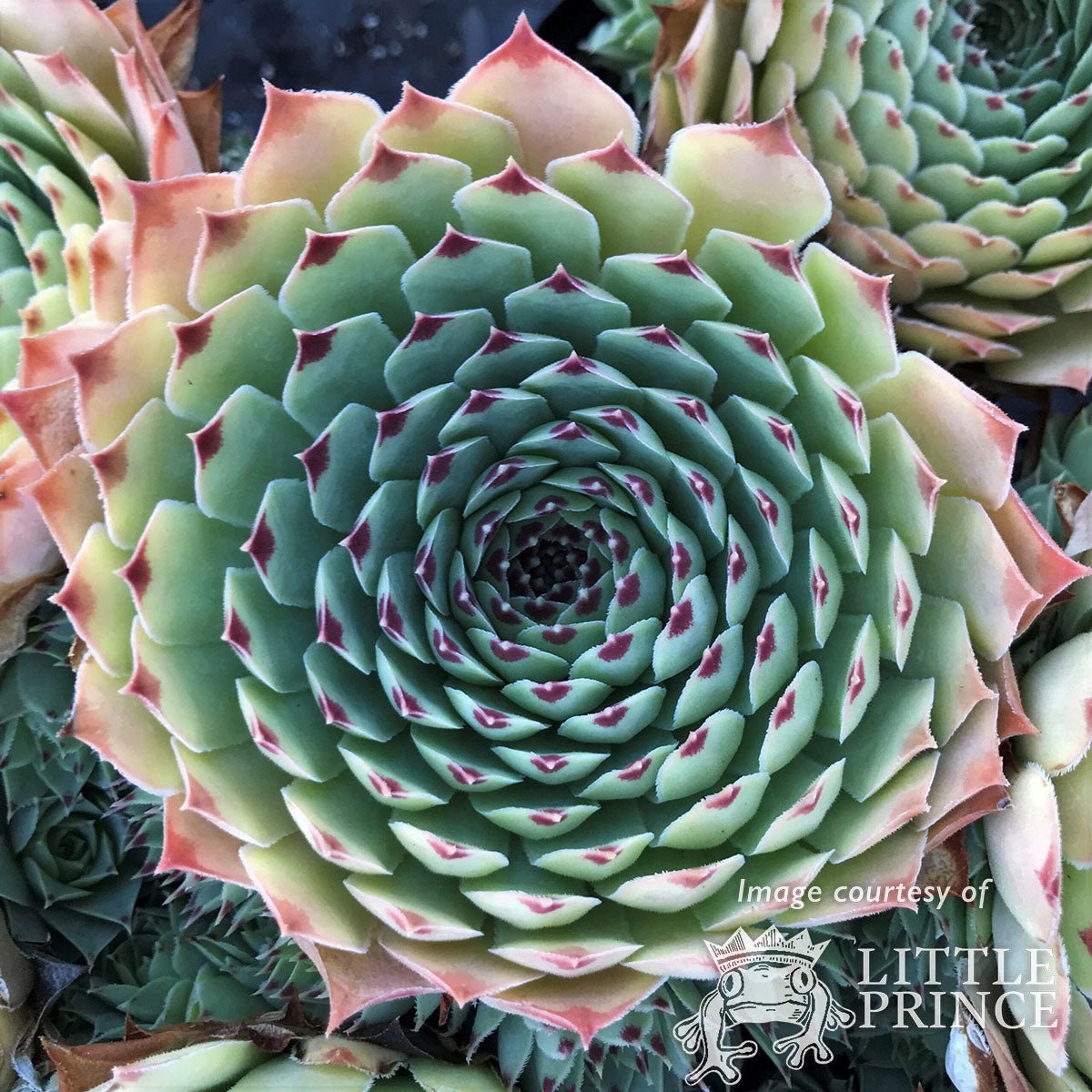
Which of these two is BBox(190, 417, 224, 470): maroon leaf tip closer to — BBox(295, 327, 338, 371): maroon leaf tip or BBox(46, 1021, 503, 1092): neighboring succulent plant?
BBox(295, 327, 338, 371): maroon leaf tip

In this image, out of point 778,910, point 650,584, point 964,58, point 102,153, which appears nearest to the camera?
point 778,910

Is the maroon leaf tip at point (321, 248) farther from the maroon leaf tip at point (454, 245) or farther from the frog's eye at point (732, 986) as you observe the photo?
the frog's eye at point (732, 986)

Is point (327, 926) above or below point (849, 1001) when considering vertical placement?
above

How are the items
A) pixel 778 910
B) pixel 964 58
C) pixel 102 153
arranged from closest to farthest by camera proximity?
pixel 778 910
pixel 102 153
pixel 964 58

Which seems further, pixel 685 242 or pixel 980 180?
pixel 980 180

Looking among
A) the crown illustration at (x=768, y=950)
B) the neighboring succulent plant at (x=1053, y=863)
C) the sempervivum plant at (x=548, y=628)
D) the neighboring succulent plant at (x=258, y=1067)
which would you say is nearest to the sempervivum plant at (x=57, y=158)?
the sempervivum plant at (x=548, y=628)

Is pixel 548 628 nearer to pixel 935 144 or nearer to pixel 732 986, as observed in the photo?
pixel 732 986

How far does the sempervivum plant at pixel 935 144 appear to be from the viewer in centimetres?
86

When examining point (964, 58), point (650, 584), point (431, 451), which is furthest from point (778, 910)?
point (964, 58)

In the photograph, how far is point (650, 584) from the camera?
66 cm

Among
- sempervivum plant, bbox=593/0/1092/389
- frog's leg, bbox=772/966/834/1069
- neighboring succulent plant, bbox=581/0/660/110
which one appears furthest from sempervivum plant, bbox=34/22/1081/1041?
neighboring succulent plant, bbox=581/0/660/110

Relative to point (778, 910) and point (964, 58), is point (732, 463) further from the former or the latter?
point (964, 58)

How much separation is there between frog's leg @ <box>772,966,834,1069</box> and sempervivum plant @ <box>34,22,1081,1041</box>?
113 mm

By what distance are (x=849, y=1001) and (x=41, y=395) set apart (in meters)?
0.65
